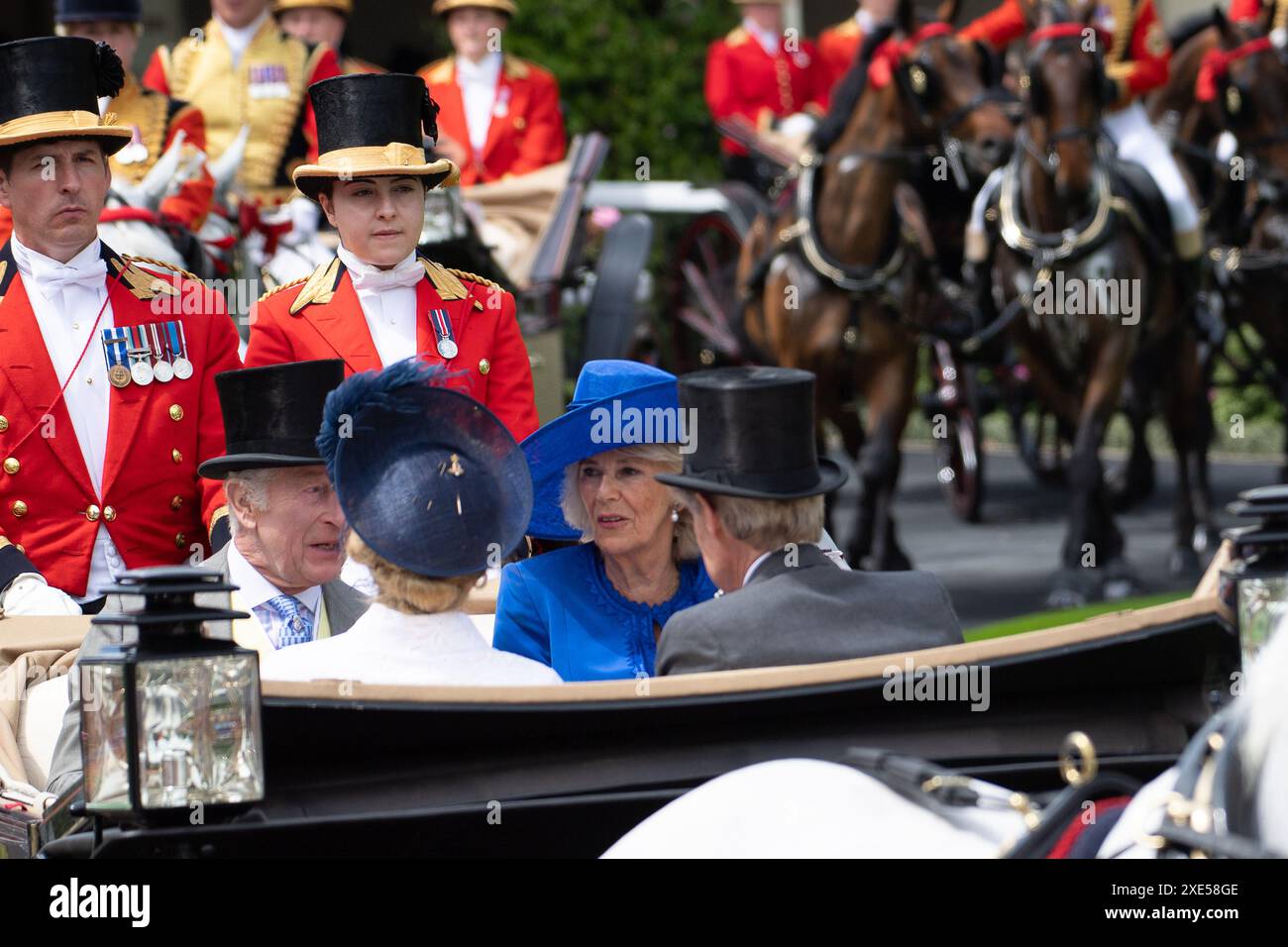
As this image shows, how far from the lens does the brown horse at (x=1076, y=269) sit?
888 cm

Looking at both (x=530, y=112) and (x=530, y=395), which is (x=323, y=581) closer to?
(x=530, y=395)

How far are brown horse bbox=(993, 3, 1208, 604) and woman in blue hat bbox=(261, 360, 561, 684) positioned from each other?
19.9 ft

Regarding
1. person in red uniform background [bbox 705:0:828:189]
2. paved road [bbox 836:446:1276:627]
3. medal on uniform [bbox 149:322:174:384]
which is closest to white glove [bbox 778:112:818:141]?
person in red uniform background [bbox 705:0:828:189]

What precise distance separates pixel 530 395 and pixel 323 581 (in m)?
0.97

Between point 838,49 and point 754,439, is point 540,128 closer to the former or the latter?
point 838,49

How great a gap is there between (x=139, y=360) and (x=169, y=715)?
1893mm

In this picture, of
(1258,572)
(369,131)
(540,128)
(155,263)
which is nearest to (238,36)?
(540,128)

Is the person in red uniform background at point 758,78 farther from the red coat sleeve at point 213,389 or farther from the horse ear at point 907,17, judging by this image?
the red coat sleeve at point 213,389

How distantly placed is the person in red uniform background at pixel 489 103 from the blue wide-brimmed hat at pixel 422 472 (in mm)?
6182

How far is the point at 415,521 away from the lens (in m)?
3.06

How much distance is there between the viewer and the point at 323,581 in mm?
3777

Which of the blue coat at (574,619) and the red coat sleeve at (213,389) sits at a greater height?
the red coat sleeve at (213,389)

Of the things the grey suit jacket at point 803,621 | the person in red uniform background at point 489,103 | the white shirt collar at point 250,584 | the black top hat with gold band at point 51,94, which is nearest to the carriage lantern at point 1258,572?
the grey suit jacket at point 803,621
